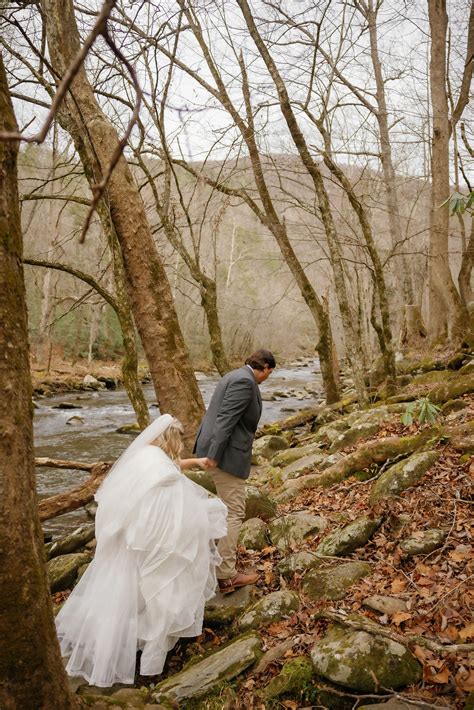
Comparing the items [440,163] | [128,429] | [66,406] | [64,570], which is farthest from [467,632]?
[66,406]

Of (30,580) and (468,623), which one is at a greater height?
(30,580)

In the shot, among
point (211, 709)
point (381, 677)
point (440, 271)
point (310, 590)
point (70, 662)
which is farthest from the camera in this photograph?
point (440, 271)

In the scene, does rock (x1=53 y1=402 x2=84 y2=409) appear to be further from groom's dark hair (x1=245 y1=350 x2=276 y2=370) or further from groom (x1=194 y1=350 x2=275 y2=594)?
groom's dark hair (x1=245 y1=350 x2=276 y2=370)

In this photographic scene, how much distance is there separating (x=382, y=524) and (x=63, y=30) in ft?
21.4

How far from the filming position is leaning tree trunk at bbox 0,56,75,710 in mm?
1827

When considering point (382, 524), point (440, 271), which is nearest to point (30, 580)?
point (382, 524)

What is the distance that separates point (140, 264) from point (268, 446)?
19.2 feet

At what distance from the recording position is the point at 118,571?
3.46 m

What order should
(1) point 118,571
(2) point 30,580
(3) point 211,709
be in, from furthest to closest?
(1) point 118,571 < (3) point 211,709 < (2) point 30,580

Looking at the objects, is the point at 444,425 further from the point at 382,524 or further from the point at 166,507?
the point at 166,507

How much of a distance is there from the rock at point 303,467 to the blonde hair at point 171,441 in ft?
11.4

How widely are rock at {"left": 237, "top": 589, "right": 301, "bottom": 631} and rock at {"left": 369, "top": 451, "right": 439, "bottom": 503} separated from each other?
1.51 m

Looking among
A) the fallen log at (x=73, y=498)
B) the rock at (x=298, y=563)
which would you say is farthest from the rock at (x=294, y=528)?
the fallen log at (x=73, y=498)

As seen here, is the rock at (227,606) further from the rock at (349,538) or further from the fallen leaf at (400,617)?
the fallen leaf at (400,617)
